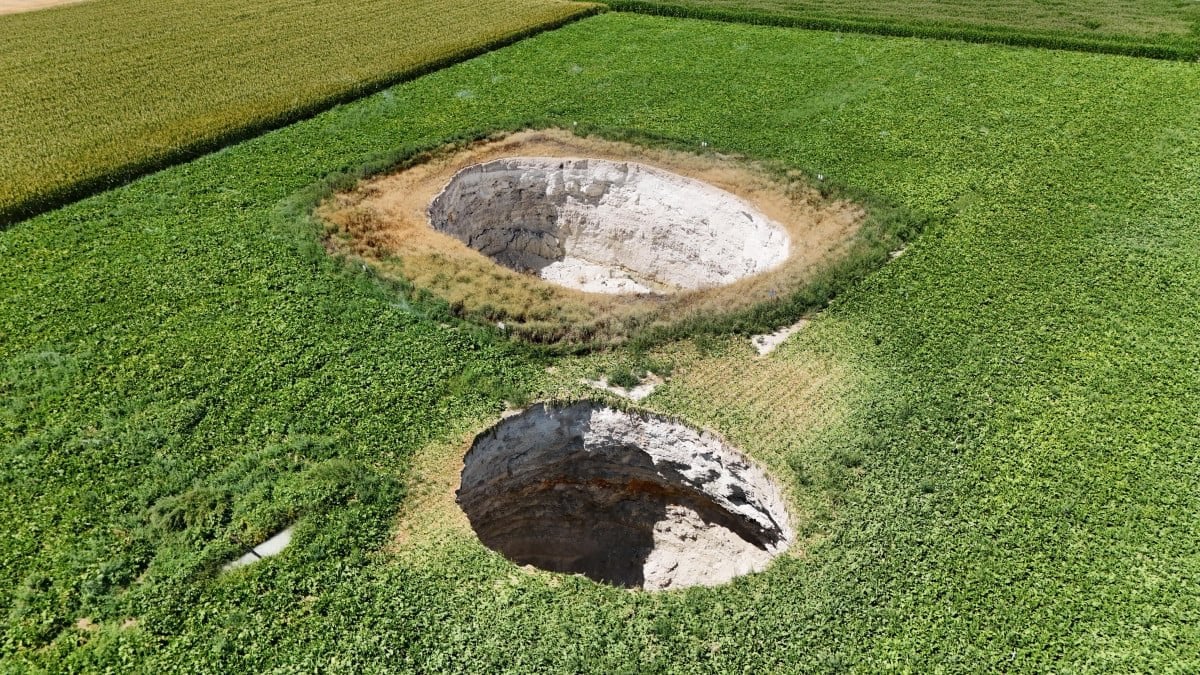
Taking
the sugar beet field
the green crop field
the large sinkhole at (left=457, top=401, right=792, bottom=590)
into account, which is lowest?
the large sinkhole at (left=457, top=401, right=792, bottom=590)

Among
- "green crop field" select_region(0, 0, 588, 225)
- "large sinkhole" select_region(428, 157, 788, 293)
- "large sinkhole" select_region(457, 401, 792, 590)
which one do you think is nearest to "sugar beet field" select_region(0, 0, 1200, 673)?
"green crop field" select_region(0, 0, 588, 225)

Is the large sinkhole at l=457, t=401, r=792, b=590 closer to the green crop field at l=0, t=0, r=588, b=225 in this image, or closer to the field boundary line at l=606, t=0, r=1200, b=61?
the green crop field at l=0, t=0, r=588, b=225

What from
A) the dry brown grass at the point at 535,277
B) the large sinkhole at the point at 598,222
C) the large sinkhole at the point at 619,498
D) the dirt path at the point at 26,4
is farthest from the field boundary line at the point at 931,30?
the large sinkhole at the point at 619,498

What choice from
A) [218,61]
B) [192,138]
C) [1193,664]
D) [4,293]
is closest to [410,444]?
[4,293]

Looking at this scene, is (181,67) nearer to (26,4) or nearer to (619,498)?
(26,4)

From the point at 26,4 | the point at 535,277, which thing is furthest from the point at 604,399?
the point at 26,4

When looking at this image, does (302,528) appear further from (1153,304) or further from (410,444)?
(1153,304)
